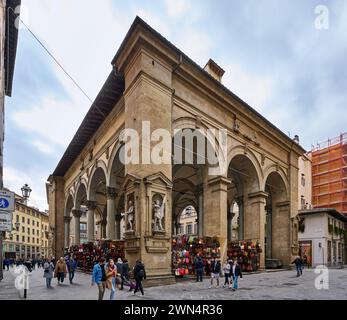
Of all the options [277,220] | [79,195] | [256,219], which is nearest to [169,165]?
[256,219]

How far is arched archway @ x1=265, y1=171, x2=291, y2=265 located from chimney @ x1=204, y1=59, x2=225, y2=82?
27.5 ft

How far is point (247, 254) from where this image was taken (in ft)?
67.4

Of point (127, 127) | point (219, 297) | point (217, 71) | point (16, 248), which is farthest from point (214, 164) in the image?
point (16, 248)

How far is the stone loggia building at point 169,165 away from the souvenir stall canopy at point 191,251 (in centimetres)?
55

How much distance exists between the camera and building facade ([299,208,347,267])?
33.0 metres

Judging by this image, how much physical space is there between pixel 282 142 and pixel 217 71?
7762 millimetres

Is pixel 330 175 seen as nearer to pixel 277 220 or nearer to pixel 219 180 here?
pixel 277 220

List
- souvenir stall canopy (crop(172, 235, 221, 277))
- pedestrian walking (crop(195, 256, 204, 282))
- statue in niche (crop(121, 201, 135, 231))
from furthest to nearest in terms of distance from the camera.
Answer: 1. souvenir stall canopy (crop(172, 235, 221, 277))
2. pedestrian walking (crop(195, 256, 204, 282))
3. statue in niche (crop(121, 201, 135, 231))

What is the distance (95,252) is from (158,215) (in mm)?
8107

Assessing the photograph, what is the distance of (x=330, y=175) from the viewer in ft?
141

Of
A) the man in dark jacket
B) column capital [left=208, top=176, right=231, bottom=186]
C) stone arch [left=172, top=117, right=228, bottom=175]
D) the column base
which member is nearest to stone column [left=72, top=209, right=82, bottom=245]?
column capital [left=208, top=176, right=231, bottom=186]

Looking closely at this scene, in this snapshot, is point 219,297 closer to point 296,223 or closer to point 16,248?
point 296,223

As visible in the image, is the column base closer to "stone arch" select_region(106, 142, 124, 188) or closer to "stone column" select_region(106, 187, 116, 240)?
"stone column" select_region(106, 187, 116, 240)

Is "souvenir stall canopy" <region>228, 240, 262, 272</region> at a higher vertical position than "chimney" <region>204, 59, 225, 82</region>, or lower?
lower
